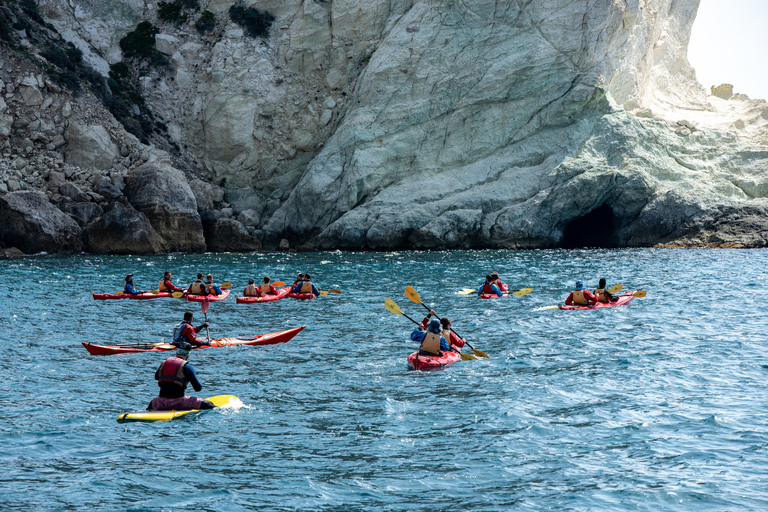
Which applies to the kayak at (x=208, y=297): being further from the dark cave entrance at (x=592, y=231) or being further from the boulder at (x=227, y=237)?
the dark cave entrance at (x=592, y=231)

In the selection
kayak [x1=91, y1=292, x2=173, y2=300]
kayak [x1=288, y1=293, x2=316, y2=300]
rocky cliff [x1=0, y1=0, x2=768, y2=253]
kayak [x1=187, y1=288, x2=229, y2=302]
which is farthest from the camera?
rocky cliff [x1=0, y1=0, x2=768, y2=253]

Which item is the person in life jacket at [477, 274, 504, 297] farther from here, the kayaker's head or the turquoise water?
the kayaker's head

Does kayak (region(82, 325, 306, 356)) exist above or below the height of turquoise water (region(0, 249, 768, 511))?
above

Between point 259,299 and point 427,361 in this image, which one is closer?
point 427,361

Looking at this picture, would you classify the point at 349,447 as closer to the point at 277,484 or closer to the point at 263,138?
the point at 277,484

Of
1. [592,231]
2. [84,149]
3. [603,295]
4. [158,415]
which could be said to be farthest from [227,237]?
[158,415]

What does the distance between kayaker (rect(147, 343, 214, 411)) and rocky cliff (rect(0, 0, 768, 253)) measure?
4039 cm

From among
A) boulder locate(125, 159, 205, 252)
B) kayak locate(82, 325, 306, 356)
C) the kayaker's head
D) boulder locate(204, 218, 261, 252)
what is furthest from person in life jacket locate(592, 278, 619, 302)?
boulder locate(204, 218, 261, 252)

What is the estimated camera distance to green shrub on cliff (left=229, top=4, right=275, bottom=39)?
207ft

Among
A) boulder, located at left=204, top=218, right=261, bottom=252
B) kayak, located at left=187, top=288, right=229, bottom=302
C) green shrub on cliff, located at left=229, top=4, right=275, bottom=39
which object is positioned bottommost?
kayak, located at left=187, top=288, right=229, bottom=302

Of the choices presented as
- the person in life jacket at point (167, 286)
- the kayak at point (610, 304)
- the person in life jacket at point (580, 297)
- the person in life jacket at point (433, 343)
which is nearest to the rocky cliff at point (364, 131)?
the person in life jacket at point (167, 286)

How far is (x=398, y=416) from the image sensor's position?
448 inches

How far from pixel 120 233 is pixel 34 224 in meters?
5.70

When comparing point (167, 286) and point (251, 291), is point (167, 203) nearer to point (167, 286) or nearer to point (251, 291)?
point (167, 286)
